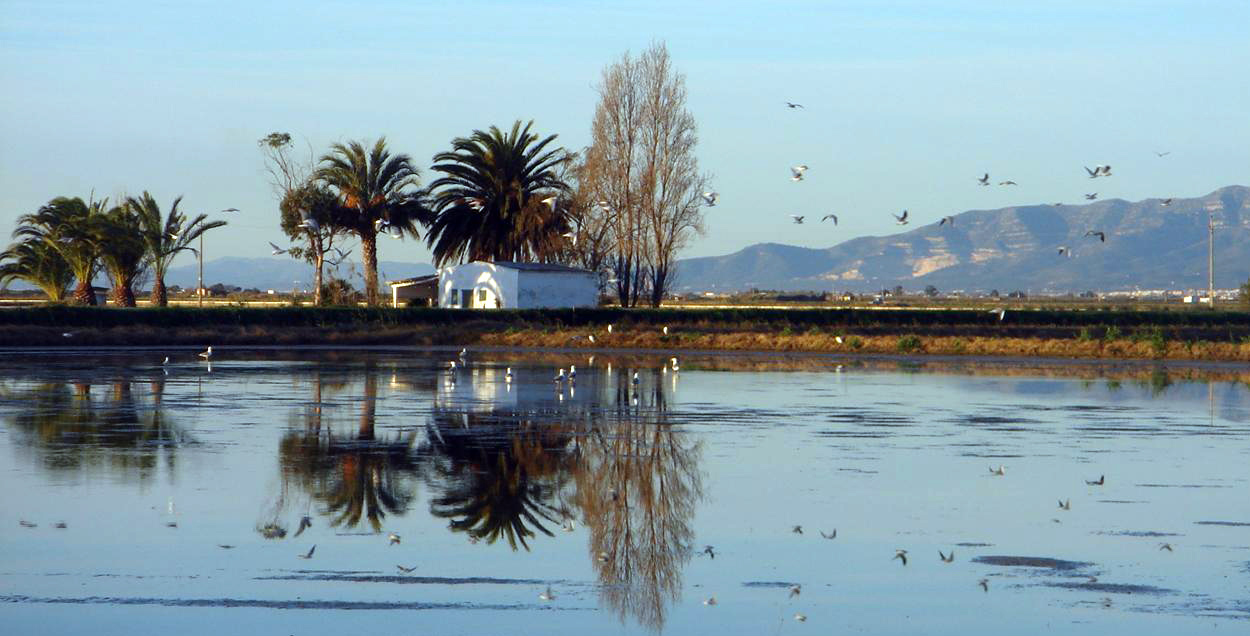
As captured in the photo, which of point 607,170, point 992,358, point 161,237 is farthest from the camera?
point 161,237

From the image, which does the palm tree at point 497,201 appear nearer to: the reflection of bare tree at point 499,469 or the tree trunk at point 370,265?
the tree trunk at point 370,265

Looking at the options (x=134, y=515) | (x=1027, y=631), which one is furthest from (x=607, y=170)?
(x=1027, y=631)

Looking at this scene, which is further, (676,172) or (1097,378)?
(676,172)

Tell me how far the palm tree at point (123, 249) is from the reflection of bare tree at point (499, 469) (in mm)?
43764

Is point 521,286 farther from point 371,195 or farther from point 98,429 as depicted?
point 98,429

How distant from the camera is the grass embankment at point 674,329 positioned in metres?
47.8

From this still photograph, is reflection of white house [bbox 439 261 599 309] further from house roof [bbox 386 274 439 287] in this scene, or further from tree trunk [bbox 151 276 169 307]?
tree trunk [bbox 151 276 169 307]

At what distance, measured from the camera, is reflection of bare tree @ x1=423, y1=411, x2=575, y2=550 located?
13.8m

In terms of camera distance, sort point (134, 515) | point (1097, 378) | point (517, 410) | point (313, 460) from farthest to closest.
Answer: point (1097, 378) → point (517, 410) → point (313, 460) → point (134, 515)

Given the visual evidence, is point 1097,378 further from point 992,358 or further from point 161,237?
point 161,237

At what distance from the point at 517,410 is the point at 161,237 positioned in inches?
1816

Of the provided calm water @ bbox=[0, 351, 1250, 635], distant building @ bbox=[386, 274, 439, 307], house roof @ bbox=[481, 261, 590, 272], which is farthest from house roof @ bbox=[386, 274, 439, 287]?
calm water @ bbox=[0, 351, 1250, 635]

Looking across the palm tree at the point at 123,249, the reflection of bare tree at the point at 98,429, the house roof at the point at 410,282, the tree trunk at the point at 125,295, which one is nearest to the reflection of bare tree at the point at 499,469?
the reflection of bare tree at the point at 98,429

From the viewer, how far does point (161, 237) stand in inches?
2635
